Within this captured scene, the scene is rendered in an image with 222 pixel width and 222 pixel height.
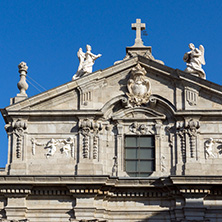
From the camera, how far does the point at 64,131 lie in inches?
1310

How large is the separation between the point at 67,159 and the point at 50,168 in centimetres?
74

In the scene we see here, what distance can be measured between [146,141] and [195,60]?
3945 mm

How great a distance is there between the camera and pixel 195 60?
34.4 m

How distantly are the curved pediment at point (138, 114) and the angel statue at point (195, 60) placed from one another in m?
2.32

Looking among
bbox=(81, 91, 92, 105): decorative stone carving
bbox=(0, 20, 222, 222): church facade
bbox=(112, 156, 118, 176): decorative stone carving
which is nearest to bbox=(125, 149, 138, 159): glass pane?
bbox=(0, 20, 222, 222): church facade

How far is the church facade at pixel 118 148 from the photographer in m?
31.9

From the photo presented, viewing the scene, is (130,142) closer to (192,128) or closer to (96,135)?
(96,135)

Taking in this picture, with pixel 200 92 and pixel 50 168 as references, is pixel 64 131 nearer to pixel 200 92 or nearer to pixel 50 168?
pixel 50 168

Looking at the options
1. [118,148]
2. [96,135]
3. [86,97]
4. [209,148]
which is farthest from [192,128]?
[86,97]

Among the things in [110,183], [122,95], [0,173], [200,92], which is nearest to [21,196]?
Answer: [0,173]

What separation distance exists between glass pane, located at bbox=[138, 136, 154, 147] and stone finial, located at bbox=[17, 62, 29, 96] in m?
4.99

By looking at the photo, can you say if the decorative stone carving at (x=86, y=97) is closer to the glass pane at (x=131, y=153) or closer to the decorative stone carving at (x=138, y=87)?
the decorative stone carving at (x=138, y=87)

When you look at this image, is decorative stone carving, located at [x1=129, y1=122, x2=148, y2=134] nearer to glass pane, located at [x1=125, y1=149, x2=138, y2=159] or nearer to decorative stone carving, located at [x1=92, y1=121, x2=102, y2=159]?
glass pane, located at [x1=125, y1=149, x2=138, y2=159]

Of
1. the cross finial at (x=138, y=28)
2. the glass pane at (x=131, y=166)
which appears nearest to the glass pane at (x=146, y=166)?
the glass pane at (x=131, y=166)
